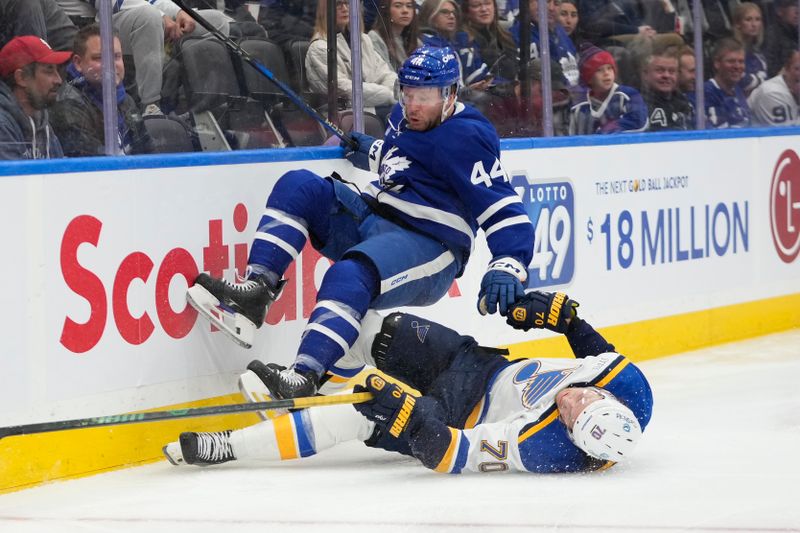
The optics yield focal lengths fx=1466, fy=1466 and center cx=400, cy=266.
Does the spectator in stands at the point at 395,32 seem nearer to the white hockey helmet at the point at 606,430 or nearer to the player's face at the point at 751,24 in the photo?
the white hockey helmet at the point at 606,430

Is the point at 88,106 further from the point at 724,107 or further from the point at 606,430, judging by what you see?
the point at 724,107

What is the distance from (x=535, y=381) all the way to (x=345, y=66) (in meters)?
1.59

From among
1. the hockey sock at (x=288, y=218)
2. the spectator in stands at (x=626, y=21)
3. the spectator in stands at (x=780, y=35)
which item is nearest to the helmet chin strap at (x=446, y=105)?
the hockey sock at (x=288, y=218)

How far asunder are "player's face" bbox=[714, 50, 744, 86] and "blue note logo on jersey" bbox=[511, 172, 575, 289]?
1.25m

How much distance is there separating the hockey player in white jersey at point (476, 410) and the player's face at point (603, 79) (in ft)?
7.36

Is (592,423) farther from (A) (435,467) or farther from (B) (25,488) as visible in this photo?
(B) (25,488)

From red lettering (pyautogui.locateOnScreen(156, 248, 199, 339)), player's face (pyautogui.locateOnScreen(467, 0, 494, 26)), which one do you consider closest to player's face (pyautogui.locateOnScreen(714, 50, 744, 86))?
player's face (pyautogui.locateOnScreen(467, 0, 494, 26))

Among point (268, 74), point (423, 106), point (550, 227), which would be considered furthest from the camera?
point (550, 227)

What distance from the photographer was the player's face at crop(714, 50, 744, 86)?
6633mm

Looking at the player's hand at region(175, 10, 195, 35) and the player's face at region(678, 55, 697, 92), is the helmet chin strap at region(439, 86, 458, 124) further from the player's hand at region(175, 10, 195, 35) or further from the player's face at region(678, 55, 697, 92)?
the player's face at region(678, 55, 697, 92)

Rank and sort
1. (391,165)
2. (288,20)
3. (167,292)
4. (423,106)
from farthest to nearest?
(288,20) < (391,165) < (423,106) < (167,292)

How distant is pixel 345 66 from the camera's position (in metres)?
5.02

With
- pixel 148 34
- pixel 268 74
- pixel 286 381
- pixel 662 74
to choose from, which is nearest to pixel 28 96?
pixel 148 34

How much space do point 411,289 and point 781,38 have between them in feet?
11.3
